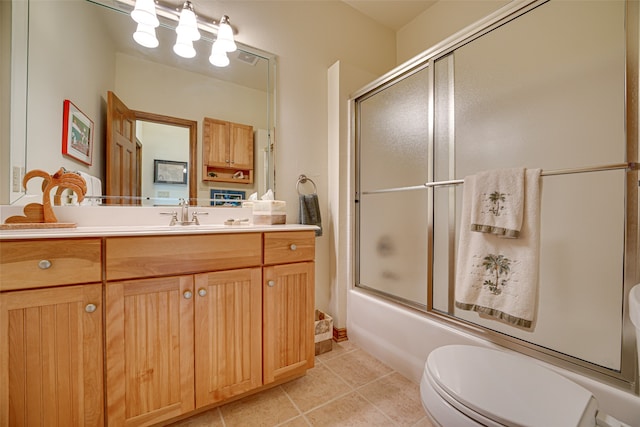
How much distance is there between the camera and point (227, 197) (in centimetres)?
166

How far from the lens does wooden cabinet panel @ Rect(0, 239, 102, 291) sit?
81 centimetres

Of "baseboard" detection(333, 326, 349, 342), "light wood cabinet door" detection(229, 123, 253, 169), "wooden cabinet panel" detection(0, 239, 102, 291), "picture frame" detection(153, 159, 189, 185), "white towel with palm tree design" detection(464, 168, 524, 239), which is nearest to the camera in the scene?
"wooden cabinet panel" detection(0, 239, 102, 291)

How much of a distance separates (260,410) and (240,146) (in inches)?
59.9

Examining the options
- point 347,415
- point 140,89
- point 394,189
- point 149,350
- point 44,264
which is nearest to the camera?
point 44,264

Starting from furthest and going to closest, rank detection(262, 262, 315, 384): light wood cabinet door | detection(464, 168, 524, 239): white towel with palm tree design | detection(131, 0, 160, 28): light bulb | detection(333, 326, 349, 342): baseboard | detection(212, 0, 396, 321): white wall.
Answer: detection(333, 326, 349, 342): baseboard < detection(212, 0, 396, 321): white wall < detection(131, 0, 160, 28): light bulb < detection(262, 262, 315, 384): light wood cabinet door < detection(464, 168, 524, 239): white towel with palm tree design

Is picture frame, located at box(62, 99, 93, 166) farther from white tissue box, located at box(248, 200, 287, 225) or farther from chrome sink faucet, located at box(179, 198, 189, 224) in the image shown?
white tissue box, located at box(248, 200, 287, 225)

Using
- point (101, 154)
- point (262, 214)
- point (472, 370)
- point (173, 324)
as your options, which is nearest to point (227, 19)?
point (101, 154)

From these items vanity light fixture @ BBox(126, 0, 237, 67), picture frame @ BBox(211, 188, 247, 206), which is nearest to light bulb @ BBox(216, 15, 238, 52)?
vanity light fixture @ BBox(126, 0, 237, 67)

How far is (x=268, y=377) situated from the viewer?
1267mm

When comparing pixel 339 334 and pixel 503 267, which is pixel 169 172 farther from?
pixel 503 267

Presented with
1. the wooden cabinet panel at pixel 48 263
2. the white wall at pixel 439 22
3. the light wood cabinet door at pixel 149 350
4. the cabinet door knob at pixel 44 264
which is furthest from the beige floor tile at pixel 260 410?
the white wall at pixel 439 22

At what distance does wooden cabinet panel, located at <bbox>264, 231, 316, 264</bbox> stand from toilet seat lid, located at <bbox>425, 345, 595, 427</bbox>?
0.75m

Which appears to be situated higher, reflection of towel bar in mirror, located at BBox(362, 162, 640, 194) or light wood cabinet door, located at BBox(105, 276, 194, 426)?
reflection of towel bar in mirror, located at BBox(362, 162, 640, 194)

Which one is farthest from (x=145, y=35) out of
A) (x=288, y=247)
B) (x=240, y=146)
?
(x=288, y=247)
